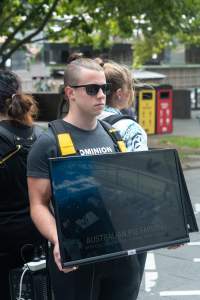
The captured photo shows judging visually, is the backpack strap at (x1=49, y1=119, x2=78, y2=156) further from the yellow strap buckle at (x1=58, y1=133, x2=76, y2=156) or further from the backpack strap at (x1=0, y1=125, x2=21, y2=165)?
the backpack strap at (x1=0, y1=125, x2=21, y2=165)

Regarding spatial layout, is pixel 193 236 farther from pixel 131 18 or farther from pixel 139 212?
pixel 131 18

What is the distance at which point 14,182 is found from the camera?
3.33m

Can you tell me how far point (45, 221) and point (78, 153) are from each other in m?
0.33

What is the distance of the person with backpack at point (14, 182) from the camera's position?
332 cm

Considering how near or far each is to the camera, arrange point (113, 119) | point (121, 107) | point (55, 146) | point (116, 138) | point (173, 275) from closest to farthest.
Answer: point (55, 146) < point (116, 138) < point (113, 119) < point (121, 107) < point (173, 275)

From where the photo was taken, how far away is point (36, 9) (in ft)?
52.9

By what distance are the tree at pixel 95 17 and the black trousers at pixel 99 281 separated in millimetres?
12432

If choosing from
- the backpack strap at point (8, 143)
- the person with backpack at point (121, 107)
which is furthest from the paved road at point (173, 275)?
the backpack strap at point (8, 143)

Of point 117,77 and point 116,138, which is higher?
point 117,77

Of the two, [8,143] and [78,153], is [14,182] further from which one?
[78,153]

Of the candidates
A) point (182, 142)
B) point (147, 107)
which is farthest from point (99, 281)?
point (147, 107)

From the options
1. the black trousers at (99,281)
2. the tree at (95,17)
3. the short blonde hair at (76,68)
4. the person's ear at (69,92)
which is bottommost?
the black trousers at (99,281)

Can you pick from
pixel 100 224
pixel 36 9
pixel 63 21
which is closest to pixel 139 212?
pixel 100 224

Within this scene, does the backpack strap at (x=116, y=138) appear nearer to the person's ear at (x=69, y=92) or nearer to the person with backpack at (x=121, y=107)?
the person's ear at (x=69, y=92)
